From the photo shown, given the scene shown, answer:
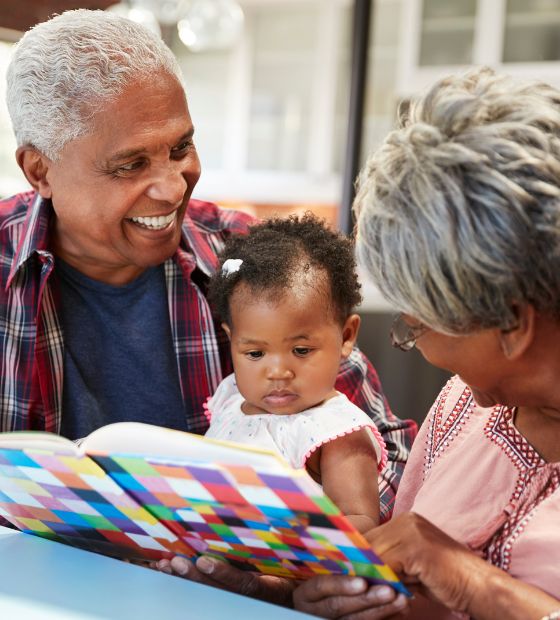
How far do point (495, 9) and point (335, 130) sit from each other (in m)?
1.44

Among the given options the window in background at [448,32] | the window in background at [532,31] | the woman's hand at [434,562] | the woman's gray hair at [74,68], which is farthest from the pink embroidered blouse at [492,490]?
the window in background at [448,32]

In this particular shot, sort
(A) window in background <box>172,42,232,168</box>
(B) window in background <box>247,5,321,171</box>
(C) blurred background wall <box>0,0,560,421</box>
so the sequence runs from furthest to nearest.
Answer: (A) window in background <box>172,42,232,168</box>
(B) window in background <box>247,5,321,171</box>
(C) blurred background wall <box>0,0,560,421</box>

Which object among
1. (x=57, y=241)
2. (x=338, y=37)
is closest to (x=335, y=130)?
(x=338, y=37)

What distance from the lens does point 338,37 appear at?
6.46 meters

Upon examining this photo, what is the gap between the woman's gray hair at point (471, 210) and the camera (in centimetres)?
93

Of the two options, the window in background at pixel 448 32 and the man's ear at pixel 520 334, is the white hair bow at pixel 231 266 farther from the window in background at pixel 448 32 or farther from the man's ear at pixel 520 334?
the window in background at pixel 448 32

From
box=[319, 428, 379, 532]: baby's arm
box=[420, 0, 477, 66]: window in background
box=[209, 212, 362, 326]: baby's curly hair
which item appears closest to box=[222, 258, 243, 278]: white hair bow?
box=[209, 212, 362, 326]: baby's curly hair

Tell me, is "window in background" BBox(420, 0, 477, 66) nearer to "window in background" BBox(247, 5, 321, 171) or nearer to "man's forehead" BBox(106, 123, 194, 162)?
"window in background" BBox(247, 5, 321, 171)

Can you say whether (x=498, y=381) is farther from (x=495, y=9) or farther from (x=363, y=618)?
(x=495, y=9)

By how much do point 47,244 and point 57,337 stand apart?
7.5 inches

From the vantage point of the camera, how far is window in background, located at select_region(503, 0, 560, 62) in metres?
5.45

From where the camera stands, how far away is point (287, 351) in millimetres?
1493

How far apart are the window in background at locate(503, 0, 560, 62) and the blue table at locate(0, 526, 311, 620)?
16.4ft

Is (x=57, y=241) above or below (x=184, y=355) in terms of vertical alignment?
above
